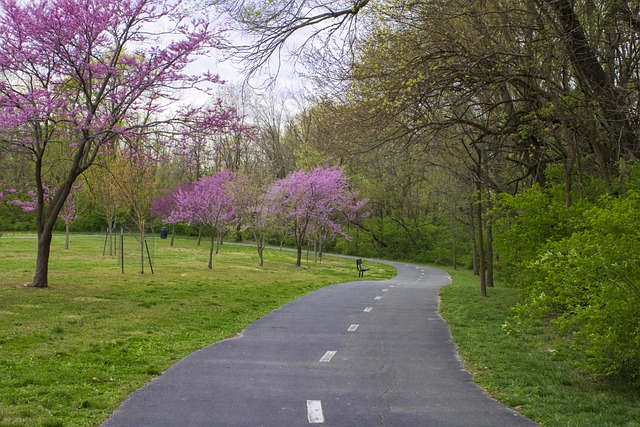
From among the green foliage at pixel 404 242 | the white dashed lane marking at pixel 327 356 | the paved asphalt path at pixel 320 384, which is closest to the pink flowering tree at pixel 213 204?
the paved asphalt path at pixel 320 384

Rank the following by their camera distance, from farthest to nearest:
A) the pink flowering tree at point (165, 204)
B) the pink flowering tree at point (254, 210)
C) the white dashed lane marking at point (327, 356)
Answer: the pink flowering tree at point (165, 204) → the pink flowering tree at point (254, 210) → the white dashed lane marking at point (327, 356)

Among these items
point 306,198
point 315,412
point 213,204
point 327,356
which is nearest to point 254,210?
point 213,204

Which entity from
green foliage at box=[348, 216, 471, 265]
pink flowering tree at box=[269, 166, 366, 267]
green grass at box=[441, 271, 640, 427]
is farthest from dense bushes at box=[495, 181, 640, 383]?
green foliage at box=[348, 216, 471, 265]

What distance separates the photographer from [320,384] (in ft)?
23.8

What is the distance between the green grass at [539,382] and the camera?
233 inches

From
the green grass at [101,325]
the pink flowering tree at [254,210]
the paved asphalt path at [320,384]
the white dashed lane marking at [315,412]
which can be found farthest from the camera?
the pink flowering tree at [254,210]

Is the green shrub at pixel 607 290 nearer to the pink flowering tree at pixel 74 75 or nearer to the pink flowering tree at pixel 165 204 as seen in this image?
the pink flowering tree at pixel 74 75

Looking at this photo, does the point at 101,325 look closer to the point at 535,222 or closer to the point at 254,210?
the point at 535,222

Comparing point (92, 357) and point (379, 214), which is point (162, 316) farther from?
point (379, 214)

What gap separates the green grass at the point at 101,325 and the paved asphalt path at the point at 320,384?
1.49ft

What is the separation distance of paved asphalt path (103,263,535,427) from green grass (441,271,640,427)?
0.26m

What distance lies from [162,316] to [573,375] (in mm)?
8707

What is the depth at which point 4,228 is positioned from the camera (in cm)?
4988

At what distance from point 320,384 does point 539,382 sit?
2697mm
